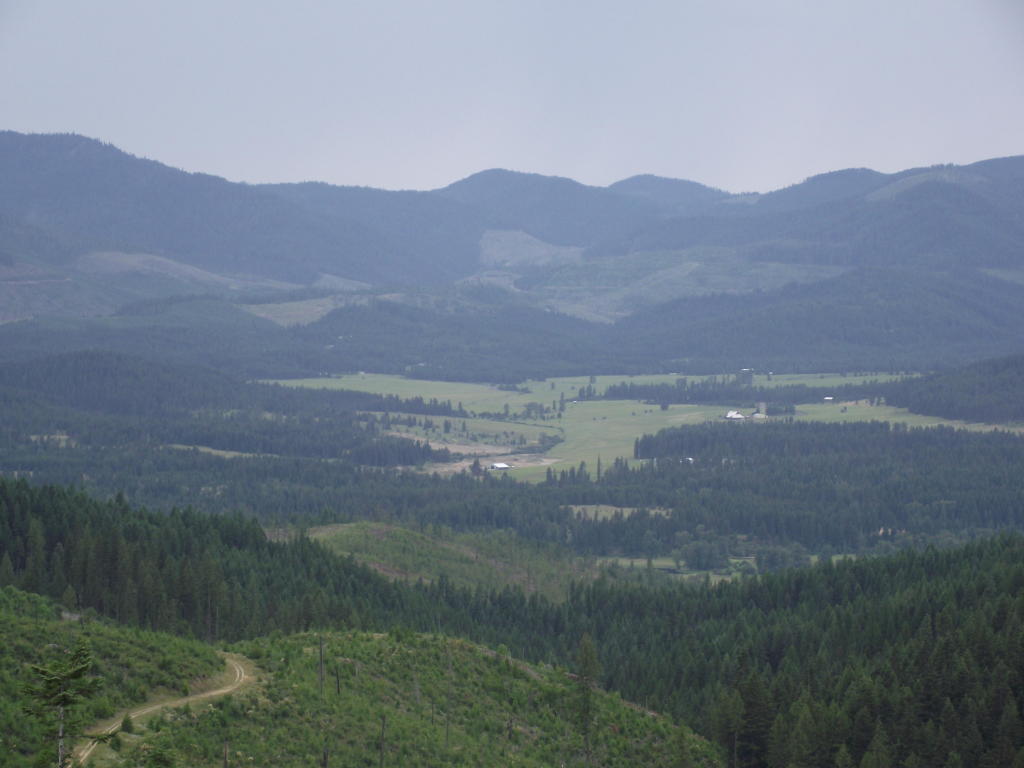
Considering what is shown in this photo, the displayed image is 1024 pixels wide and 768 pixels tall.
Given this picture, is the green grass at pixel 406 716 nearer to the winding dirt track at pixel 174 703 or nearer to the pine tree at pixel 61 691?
the winding dirt track at pixel 174 703

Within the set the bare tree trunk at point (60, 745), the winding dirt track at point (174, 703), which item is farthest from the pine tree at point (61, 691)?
the winding dirt track at point (174, 703)

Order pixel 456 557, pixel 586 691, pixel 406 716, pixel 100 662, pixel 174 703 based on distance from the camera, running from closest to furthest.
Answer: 1. pixel 174 703
2. pixel 100 662
3. pixel 406 716
4. pixel 586 691
5. pixel 456 557

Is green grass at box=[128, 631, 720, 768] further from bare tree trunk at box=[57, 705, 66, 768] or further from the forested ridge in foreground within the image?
the forested ridge in foreground

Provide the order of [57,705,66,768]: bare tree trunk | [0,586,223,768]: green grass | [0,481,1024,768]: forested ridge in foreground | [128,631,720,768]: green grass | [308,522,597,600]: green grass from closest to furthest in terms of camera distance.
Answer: [57,705,66,768]: bare tree trunk < [0,586,223,768]: green grass < [128,631,720,768]: green grass < [0,481,1024,768]: forested ridge in foreground < [308,522,597,600]: green grass

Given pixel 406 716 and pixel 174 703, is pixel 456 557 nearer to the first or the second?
pixel 406 716

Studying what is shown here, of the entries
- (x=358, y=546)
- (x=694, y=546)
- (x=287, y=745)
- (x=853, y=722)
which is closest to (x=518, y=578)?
(x=358, y=546)

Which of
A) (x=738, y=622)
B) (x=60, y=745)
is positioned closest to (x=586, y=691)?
(x=738, y=622)

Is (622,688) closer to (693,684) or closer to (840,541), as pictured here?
(693,684)

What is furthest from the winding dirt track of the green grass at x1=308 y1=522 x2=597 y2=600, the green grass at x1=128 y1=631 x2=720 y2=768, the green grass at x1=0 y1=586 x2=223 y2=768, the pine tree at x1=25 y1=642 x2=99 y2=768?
the green grass at x1=308 y1=522 x2=597 y2=600
